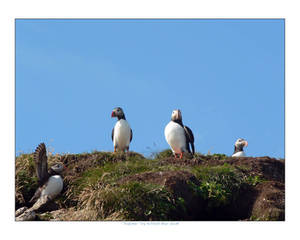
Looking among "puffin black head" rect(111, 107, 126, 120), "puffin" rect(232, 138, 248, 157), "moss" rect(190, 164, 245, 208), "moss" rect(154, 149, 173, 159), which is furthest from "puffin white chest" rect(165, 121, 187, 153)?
"puffin" rect(232, 138, 248, 157)

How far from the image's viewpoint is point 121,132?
14922 millimetres

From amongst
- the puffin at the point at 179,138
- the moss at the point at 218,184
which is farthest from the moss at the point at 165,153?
the moss at the point at 218,184

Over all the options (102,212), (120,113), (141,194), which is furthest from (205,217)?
(120,113)

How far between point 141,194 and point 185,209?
106 centimetres

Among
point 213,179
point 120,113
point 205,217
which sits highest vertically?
point 120,113

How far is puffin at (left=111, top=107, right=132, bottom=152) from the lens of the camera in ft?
49.1

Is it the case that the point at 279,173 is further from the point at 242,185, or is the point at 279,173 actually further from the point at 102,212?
the point at 102,212

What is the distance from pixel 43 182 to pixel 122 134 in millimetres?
3665

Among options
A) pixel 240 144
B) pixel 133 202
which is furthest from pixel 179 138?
pixel 133 202

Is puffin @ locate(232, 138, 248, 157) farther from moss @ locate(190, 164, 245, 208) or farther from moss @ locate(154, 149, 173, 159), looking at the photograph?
moss @ locate(190, 164, 245, 208)

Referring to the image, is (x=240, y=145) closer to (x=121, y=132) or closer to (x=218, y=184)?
(x=121, y=132)

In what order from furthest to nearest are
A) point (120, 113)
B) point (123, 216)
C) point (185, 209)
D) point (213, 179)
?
1. point (120, 113)
2. point (213, 179)
3. point (185, 209)
4. point (123, 216)

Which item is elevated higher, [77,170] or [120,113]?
[120,113]

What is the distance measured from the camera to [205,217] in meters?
11.5
